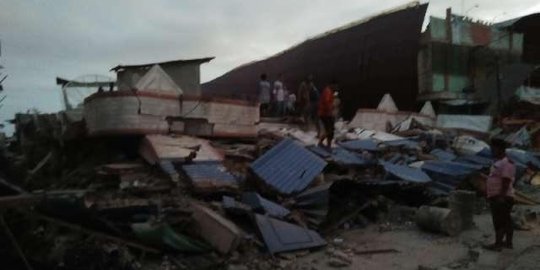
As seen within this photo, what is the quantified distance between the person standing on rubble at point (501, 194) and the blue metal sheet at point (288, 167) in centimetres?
275

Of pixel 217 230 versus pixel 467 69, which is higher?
pixel 467 69

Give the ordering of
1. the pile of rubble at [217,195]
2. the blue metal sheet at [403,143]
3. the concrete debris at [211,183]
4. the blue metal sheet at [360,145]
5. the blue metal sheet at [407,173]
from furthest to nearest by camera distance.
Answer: the blue metal sheet at [403,143] < the blue metal sheet at [360,145] < the blue metal sheet at [407,173] < the concrete debris at [211,183] < the pile of rubble at [217,195]

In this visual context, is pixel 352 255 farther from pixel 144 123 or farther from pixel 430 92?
pixel 430 92

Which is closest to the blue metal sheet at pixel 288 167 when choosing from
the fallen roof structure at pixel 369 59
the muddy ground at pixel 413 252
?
the muddy ground at pixel 413 252

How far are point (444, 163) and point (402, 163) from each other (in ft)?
2.85

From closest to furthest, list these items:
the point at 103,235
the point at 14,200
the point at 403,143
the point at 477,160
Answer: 1. the point at 14,200
2. the point at 103,235
3. the point at 477,160
4. the point at 403,143

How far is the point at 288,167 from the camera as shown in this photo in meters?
8.68

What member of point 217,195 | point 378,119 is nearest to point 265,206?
point 217,195

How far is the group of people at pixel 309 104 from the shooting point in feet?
35.8

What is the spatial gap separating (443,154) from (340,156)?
130 inches

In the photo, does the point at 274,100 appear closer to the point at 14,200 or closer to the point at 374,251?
the point at 374,251

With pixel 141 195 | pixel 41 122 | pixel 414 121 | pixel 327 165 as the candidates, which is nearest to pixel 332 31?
pixel 414 121

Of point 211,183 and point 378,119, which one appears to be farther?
point 378,119

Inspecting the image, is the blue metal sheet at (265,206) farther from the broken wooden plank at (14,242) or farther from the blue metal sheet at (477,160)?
the blue metal sheet at (477,160)
